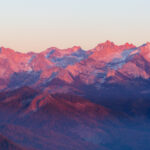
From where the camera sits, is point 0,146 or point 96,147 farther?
point 96,147

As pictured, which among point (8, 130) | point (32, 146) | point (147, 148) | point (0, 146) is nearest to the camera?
point (0, 146)

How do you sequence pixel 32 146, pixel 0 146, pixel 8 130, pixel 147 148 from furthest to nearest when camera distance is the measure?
pixel 147 148 → pixel 8 130 → pixel 32 146 → pixel 0 146

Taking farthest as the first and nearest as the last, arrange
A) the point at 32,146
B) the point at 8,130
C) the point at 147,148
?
the point at 147,148, the point at 8,130, the point at 32,146

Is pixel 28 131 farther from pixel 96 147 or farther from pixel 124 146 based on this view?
pixel 124 146

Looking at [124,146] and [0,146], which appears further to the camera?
[124,146]

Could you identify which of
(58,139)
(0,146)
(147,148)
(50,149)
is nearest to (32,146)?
(50,149)

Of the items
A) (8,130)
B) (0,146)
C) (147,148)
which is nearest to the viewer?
(0,146)

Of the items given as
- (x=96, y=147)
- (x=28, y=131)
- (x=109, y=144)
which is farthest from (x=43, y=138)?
(x=109, y=144)

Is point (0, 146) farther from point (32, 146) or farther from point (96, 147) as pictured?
point (96, 147)

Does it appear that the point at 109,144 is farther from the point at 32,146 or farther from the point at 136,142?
the point at 32,146
